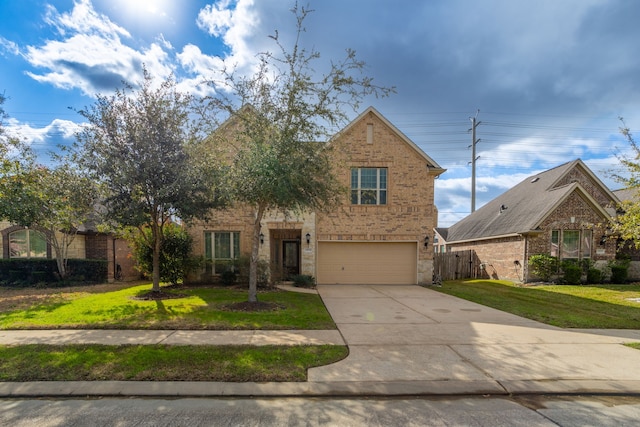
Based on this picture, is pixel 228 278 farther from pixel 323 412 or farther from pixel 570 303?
pixel 570 303

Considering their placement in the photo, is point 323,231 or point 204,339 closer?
point 204,339

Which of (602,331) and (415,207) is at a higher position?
(415,207)

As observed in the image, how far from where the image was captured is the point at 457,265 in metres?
20.5

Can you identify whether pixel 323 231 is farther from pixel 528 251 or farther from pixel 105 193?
pixel 528 251

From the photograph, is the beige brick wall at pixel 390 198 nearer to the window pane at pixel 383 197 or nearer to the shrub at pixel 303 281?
the window pane at pixel 383 197

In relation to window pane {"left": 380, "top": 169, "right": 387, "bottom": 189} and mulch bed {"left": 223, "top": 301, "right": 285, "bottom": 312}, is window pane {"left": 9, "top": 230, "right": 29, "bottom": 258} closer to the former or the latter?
mulch bed {"left": 223, "top": 301, "right": 285, "bottom": 312}

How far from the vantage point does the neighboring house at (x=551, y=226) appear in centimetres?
1691

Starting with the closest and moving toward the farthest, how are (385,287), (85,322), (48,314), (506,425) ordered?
1. (506,425)
2. (85,322)
3. (48,314)
4. (385,287)

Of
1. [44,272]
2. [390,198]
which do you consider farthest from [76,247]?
[390,198]

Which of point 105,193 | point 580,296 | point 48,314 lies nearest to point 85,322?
point 48,314

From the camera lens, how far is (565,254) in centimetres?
1716

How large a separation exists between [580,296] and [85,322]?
1663 cm

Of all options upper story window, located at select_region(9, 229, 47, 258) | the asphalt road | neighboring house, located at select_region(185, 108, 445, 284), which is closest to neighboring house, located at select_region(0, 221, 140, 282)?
upper story window, located at select_region(9, 229, 47, 258)

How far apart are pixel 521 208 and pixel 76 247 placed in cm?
2458
